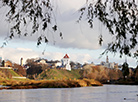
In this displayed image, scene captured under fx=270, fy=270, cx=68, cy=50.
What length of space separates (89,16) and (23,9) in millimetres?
1049

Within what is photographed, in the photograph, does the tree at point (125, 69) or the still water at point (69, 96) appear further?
the still water at point (69, 96)

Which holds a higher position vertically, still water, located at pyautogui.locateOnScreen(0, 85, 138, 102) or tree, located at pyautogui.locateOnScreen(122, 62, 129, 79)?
tree, located at pyautogui.locateOnScreen(122, 62, 129, 79)

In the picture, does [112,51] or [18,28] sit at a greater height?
[18,28]

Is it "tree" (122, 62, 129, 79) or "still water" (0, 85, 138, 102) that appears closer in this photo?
"tree" (122, 62, 129, 79)

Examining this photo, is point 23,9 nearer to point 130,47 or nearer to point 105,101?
point 130,47

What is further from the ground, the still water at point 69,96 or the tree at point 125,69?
the tree at point 125,69

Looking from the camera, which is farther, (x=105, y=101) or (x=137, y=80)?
(x=137, y=80)

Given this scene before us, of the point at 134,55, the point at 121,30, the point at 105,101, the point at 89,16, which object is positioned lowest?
the point at 105,101

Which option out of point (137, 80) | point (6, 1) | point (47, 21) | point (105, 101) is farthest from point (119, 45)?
point (137, 80)

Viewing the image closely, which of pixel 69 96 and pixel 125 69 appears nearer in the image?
pixel 125 69

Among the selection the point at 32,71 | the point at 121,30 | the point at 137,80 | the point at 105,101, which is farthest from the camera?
the point at 32,71

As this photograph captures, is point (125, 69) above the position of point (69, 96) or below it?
above

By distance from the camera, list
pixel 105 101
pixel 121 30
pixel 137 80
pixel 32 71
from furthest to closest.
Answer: pixel 32 71, pixel 137 80, pixel 105 101, pixel 121 30

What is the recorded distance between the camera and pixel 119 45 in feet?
13.8
